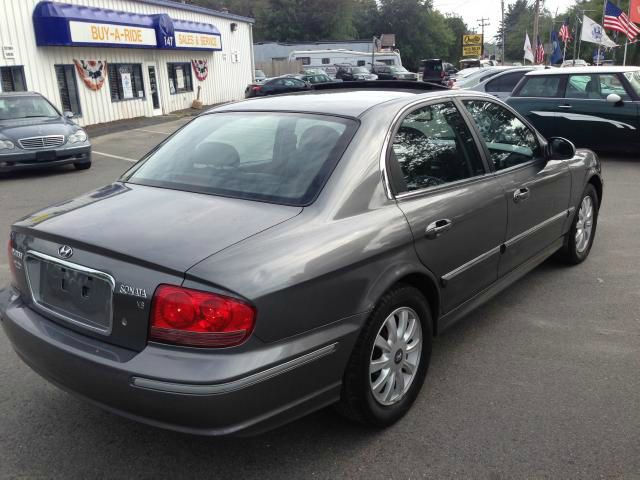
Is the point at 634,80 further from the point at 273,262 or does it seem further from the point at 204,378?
the point at 204,378

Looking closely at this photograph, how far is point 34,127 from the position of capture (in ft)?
34.7

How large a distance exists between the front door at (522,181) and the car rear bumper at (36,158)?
8.66 metres

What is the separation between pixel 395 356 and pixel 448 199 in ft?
3.00

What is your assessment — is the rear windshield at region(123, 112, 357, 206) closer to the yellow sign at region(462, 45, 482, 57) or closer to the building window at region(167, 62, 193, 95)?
the building window at region(167, 62, 193, 95)

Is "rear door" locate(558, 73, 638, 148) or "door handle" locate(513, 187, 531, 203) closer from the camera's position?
"door handle" locate(513, 187, 531, 203)

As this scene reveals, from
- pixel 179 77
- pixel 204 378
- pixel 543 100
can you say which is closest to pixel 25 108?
pixel 543 100

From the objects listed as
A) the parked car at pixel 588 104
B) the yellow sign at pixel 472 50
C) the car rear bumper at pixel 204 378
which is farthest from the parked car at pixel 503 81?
the yellow sign at pixel 472 50

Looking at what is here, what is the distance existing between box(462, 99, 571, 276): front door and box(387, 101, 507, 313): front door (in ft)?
Answer: 0.54

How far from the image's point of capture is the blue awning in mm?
16672

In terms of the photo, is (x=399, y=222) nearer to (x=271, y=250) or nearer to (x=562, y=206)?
(x=271, y=250)

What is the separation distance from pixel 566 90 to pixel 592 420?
920 centimetres

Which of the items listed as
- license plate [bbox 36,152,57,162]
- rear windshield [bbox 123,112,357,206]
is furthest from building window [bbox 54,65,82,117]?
rear windshield [bbox 123,112,357,206]

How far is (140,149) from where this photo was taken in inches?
558

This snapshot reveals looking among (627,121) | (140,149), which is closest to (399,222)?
(627,121)
